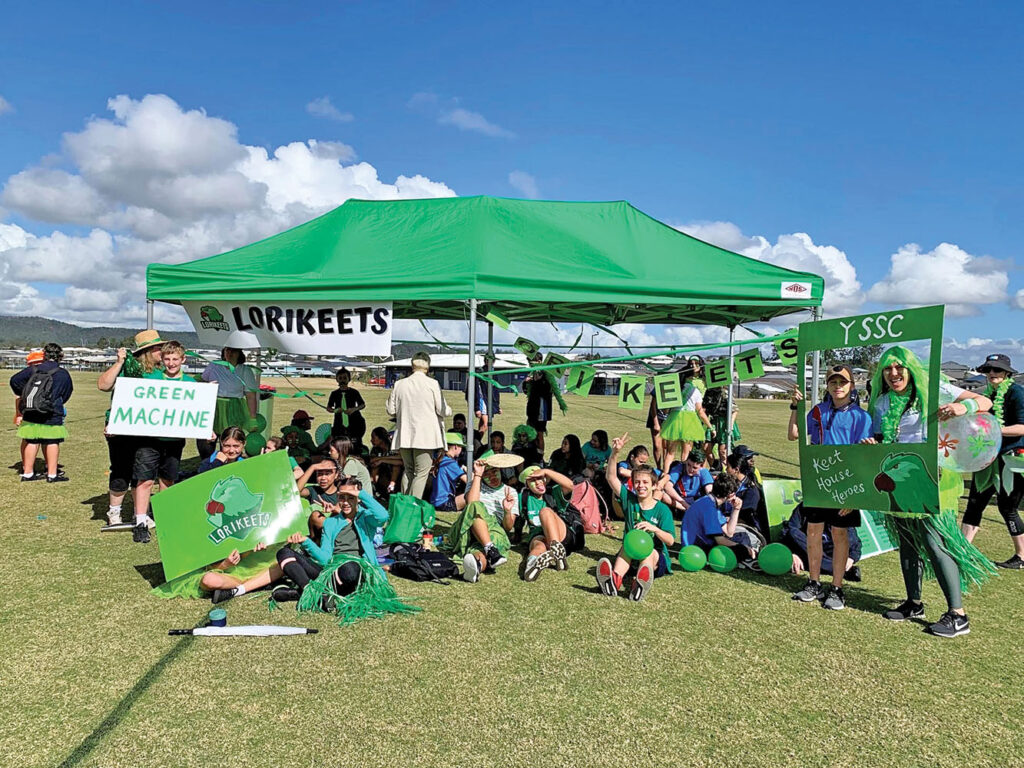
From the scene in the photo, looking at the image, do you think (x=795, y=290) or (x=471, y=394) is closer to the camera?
(x=471, y=394)

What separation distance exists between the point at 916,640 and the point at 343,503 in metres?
4.14

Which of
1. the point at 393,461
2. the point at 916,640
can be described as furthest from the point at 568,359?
the point at 916,640

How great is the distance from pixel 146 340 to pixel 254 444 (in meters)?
2.07

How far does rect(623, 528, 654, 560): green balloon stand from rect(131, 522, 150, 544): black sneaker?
4.35 metres

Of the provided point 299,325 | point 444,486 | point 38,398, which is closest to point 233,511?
point 299,325

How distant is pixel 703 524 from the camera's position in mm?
6113

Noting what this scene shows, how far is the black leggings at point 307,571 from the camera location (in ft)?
15.4

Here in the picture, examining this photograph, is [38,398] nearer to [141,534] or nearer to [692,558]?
[141,534]

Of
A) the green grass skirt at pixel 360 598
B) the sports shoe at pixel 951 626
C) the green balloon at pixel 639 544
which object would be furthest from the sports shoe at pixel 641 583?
the sports shoe at pixel 951 626

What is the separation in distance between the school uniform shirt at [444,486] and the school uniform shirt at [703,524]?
2784 mm

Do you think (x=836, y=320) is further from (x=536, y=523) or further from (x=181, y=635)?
(x=181, y=635)

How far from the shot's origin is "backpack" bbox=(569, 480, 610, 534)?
6.86 m

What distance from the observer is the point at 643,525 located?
5.29 m

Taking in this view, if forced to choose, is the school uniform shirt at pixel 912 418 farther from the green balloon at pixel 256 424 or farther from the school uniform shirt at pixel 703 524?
the green balloon at pixel 256 424
